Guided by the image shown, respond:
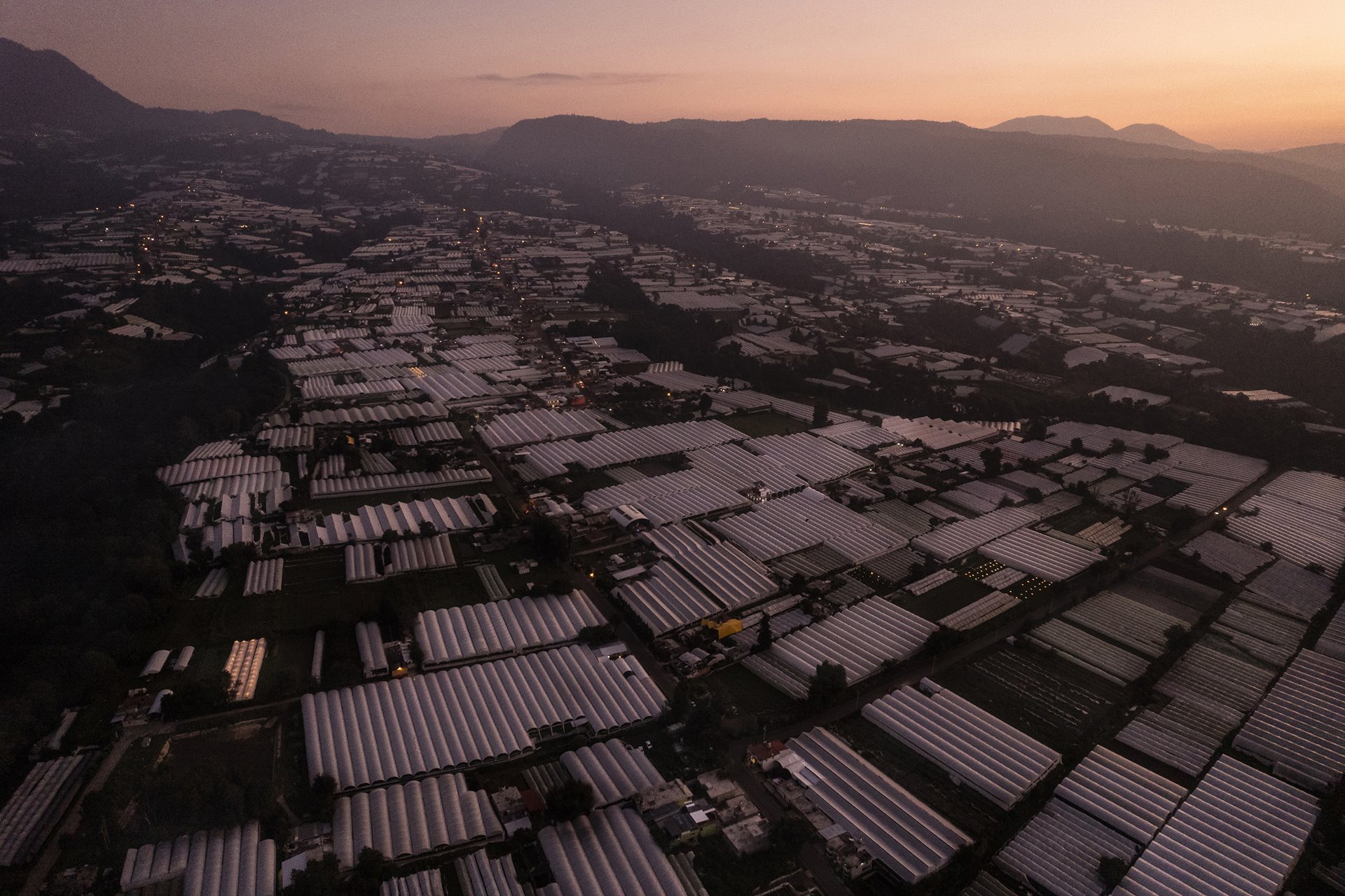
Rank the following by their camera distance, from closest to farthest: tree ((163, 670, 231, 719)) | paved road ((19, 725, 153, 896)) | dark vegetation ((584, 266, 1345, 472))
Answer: paved road ((19, 725, 153, 896)), tree ((163, 670, 231, 719)), dark vegetation ((584, 266, 1345, 472))

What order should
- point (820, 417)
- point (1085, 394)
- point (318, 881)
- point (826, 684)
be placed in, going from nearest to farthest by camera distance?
point (318, 881), point (826, 684), point (820, 417), point (1085, 394)

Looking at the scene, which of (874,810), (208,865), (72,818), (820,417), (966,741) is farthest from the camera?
(820,417)

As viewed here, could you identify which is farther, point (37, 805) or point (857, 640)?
point (857, 640)

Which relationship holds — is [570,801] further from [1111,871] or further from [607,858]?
[1111,871]

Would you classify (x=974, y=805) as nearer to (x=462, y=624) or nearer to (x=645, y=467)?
(x=462, y=624)

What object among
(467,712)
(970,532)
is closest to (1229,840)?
(970,532)

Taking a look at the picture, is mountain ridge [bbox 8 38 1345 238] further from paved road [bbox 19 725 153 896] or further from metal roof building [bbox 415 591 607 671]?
paved road [bbox 19 725 153 896]

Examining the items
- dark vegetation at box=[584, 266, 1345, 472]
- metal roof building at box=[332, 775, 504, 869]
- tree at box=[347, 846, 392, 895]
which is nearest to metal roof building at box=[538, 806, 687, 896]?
metal roof building at box=[332, 775, 504, 869]
